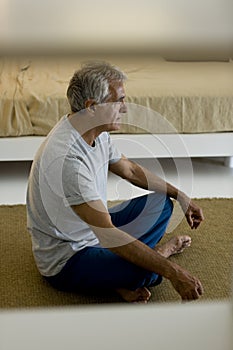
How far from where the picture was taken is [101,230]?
1178 mm

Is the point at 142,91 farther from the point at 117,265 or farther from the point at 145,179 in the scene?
the point at 117,265

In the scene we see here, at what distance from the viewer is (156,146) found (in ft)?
2.92

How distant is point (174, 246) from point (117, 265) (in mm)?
188

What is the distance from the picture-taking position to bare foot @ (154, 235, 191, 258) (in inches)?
59.0

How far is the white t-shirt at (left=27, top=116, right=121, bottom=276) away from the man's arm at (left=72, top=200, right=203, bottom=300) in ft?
0.07

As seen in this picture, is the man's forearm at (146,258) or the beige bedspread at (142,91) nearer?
the beige bedspread at (142,91)

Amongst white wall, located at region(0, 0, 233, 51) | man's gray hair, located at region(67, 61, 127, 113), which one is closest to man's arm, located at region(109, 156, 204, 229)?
man's gray hair, located at region(67, 61, 127, 113)

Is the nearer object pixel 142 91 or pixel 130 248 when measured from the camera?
pixel 142 91

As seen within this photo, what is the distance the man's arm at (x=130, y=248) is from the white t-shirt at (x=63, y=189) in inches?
0.8

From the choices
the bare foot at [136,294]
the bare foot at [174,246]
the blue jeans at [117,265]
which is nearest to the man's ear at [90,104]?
the blue jeans at [117,265]

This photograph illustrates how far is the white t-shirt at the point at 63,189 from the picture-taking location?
1.05 meters

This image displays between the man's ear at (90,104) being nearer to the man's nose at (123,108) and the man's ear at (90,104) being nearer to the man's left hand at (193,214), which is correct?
the man's nose at (123,108)

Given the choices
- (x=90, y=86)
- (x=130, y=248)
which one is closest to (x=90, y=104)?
(x=90, y=86)

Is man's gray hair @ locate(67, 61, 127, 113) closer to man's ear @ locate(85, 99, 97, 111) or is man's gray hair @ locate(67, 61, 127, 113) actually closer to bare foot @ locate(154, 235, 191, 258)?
man's ear @ locate(85, 99, 97, 111)
